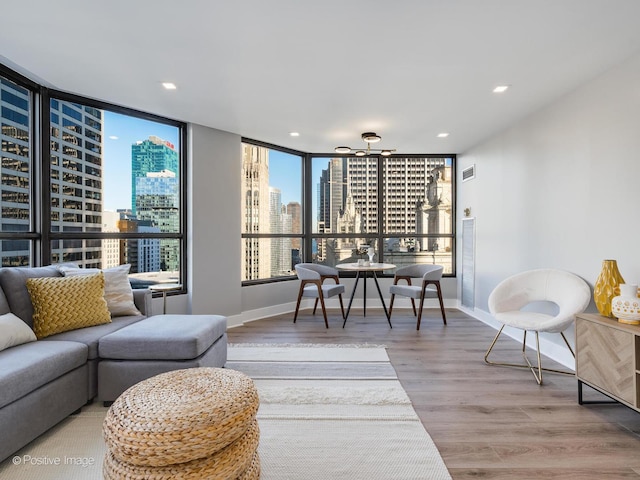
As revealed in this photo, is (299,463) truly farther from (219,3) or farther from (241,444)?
(219,3)

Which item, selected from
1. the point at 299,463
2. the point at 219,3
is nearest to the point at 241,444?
the point at 299,463

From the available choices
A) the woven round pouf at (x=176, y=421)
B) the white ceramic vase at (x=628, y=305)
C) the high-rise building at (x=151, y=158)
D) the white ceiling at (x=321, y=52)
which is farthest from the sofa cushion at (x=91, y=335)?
the white ceramic vase at (x=628, y=305)

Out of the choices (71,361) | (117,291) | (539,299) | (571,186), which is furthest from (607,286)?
(117,291)

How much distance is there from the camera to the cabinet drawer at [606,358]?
7.05ft

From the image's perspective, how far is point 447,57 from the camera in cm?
265

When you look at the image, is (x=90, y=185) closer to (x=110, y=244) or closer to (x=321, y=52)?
(x=110, y=244)

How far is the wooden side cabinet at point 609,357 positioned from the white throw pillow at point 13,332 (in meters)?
3.70

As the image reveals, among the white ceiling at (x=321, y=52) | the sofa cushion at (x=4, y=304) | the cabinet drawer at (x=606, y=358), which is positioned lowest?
the cabinet drawer at (x=606, y=358)

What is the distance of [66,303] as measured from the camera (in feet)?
8.52

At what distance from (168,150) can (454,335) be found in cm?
402

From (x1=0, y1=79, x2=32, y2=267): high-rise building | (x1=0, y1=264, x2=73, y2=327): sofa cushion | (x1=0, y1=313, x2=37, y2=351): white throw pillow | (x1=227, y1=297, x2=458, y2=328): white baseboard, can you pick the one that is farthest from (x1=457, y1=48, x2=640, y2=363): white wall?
(x1=0, y1=79, x2=32, y2=267): high-rise building

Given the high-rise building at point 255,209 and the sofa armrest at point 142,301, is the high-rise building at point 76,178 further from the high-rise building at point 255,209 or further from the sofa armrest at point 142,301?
the high-rise building at point 255,209

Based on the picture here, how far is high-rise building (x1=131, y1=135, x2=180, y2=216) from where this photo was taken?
13.2 ft

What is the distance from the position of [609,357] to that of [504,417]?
2.50ft
